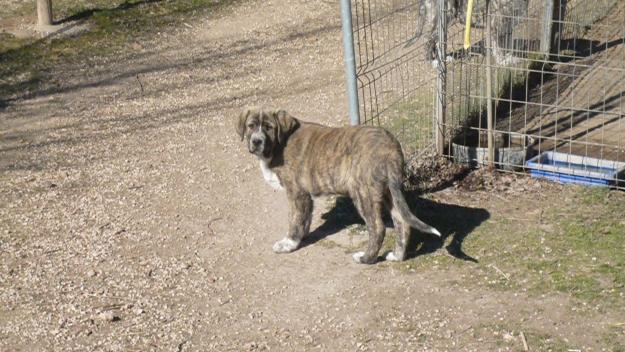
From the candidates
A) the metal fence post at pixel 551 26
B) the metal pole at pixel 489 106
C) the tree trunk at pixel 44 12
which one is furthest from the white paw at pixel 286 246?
→ the tree trunk at pixel 44 12

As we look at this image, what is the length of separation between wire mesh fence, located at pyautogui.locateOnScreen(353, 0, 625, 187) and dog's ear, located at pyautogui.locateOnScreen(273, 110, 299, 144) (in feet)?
3.24

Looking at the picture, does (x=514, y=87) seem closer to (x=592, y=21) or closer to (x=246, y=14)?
(x=592, y=21)

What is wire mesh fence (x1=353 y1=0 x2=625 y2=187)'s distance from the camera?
841 centimetres

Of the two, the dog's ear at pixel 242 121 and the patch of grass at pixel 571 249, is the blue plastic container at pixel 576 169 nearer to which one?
the patch of grass at pixel 571 249

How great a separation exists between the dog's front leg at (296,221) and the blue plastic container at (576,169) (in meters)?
2.31

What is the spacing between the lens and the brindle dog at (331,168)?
6668 mm

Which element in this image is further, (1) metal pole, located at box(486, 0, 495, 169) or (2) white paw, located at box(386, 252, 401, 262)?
(1) metal pole, located at box(486, 0, 495, 169)

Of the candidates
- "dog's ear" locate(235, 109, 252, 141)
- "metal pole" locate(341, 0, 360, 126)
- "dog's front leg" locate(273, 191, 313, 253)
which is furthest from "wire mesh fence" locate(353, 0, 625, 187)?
"dog's front leg" locate(273, 191, 313, 253)

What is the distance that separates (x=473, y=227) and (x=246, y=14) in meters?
7.41

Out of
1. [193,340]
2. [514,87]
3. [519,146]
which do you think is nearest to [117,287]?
[193,340]

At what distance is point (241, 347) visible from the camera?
606 cm

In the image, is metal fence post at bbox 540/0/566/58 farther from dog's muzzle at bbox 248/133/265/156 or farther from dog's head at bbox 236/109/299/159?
dog's muzzle at bbox 248/133/265/156

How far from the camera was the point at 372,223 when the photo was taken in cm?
681

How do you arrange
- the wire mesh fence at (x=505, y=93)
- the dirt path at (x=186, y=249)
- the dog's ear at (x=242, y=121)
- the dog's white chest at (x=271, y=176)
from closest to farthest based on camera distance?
the dirt path at (x=186, y=249), the dog's ear at (x=242, y=121), the dog's white chest at (x=271, y=176), the wire mesh fence at (x=505, y=93)
